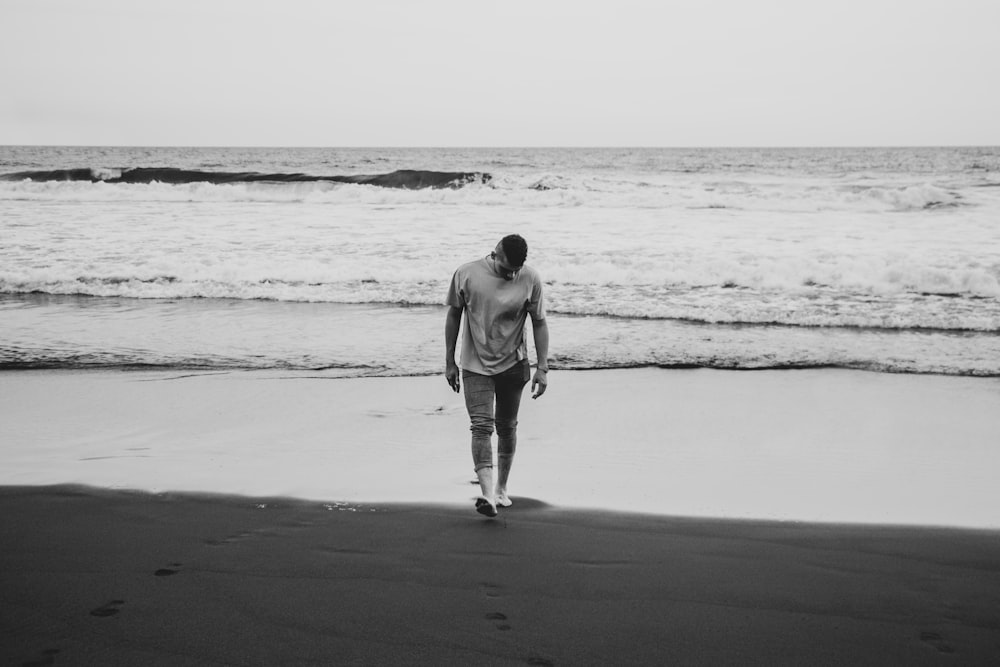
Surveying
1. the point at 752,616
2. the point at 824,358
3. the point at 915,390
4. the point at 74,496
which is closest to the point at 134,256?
the point at 74,496

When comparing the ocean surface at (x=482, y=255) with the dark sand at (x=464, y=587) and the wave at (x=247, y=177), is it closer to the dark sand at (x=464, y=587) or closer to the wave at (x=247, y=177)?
the dark sand at (x=464, y=587)

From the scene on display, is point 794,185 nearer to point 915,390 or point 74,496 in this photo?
point 915,390

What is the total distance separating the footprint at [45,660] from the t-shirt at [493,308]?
2.31 meters

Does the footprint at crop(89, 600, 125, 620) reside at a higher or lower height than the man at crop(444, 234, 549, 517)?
lower

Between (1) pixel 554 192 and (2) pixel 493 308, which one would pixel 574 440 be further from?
(1) pixel 554 192

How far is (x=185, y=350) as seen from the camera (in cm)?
838

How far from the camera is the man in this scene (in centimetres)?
423

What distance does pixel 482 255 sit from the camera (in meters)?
14.9

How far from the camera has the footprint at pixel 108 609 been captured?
3090mm

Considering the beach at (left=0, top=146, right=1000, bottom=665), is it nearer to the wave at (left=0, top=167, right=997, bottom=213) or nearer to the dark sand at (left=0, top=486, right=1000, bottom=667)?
the dark sand at (left=0, top=486, right=1000, bottom=667)

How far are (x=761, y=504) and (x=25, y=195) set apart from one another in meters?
33.3

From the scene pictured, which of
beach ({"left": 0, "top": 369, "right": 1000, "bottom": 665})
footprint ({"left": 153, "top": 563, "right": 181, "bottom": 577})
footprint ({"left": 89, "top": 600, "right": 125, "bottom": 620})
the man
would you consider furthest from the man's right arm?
footprint ({"left": 89, "top": 600, "right": 125, "bottom": 620})

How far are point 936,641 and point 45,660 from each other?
330 cm

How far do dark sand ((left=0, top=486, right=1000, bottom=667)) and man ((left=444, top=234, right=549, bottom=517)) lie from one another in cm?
29
